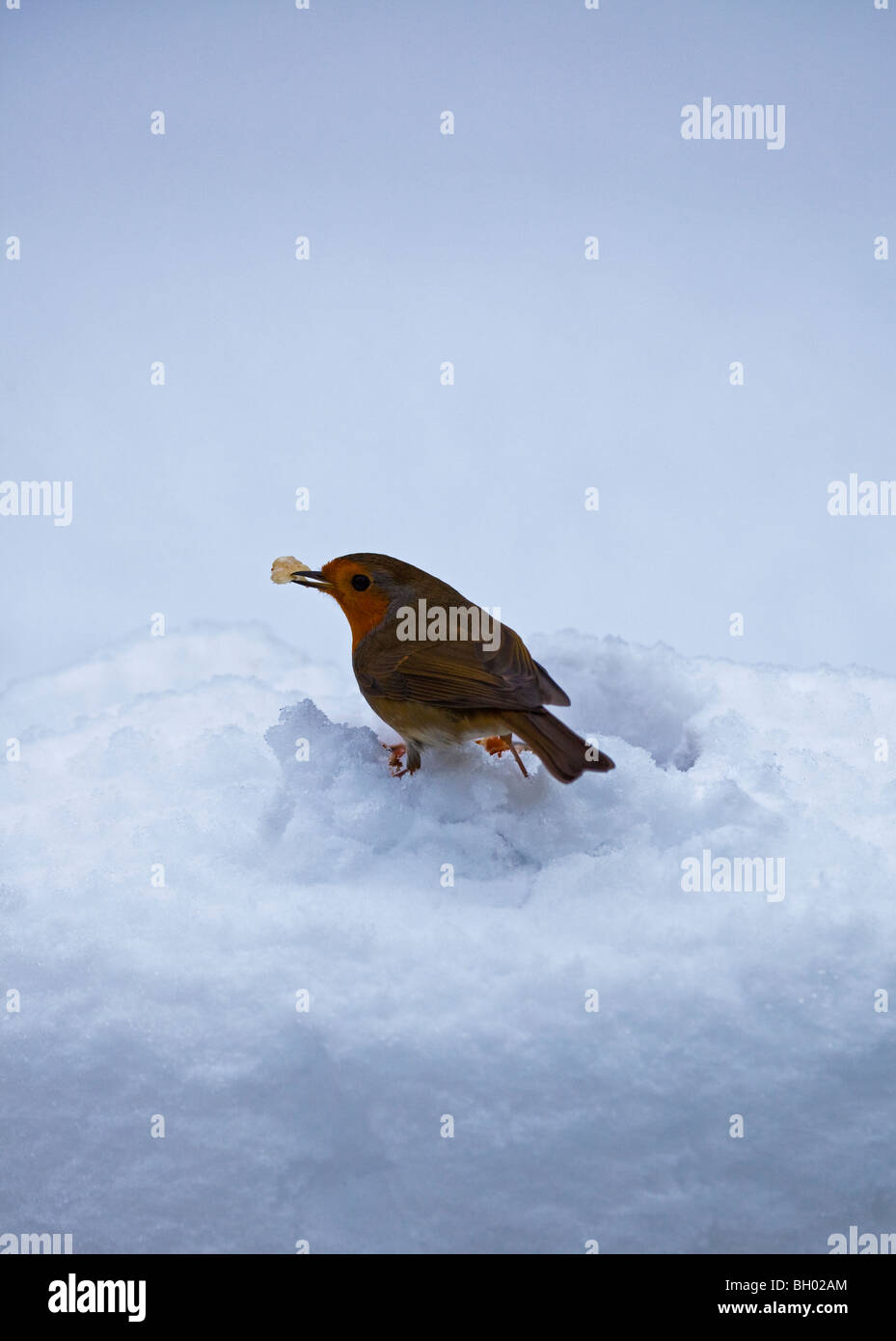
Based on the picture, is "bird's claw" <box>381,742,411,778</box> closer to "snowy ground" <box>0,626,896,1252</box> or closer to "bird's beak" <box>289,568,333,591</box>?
"snowy ground" <box>0,626,896,1252</box>

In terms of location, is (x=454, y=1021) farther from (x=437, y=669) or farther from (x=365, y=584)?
(x=365, y=584)

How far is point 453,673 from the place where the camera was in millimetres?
1930

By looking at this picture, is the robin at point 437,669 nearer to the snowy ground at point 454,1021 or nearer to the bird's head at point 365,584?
the bird's head at point 365,584

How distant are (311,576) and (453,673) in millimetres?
376

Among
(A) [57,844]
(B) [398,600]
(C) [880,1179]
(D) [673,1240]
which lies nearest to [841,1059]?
(C) [880,1179]

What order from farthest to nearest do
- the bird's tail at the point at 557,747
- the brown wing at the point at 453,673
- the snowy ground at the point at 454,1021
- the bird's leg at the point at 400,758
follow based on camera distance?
1. the bird's leg at the point at 400,758
2. the brown wing at the point at 453,673
3. the bird's tail at the point at 557,747
4. the snowy ground at the point at 454,1021

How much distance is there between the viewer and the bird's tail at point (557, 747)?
1747 millimetres

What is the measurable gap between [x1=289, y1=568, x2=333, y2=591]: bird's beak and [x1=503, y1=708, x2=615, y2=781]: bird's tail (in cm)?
48

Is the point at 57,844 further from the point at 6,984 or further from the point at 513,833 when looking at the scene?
the point at 513,833

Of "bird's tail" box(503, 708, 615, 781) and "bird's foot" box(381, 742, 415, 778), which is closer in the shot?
"bird's tail" box(503, 708, 615, 781)

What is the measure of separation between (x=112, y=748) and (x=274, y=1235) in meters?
1.05

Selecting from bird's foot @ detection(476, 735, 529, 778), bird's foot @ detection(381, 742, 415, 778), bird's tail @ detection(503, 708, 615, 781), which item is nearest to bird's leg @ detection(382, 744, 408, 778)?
bird's foot @ detection(381, 742, 415, 778)

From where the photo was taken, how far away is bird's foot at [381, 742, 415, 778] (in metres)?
2.05

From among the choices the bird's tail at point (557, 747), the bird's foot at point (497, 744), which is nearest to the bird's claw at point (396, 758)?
the bird's foot at point (497, 744)
